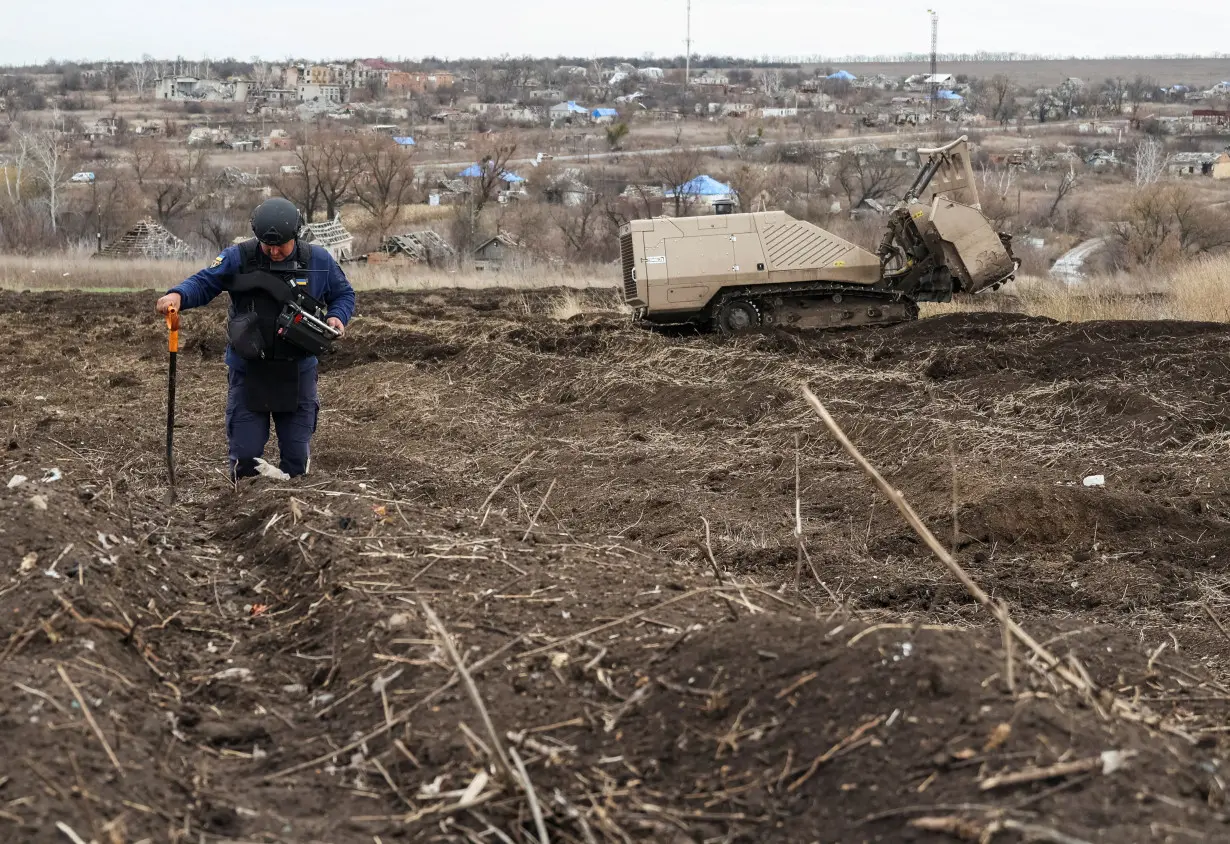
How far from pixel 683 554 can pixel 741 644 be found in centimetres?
370

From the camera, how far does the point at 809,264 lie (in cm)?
1733

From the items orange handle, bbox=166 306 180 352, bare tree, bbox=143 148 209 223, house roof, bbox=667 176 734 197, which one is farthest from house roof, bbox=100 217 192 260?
orange handle, bbox=166 306 180 352

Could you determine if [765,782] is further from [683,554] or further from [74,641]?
[683,554]

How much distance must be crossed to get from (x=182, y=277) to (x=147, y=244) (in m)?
18.8

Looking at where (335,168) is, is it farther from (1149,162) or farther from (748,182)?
(1149,162)

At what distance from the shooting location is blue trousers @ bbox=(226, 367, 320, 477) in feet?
25.8

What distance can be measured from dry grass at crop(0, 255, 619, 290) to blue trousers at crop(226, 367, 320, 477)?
19.5 meters

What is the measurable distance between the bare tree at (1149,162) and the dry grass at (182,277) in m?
45.2

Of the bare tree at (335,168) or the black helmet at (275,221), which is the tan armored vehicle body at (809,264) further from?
the bare tree at (335,168)

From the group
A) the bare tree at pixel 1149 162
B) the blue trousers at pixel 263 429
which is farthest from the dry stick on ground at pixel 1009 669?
the bare tree at pixel 1149 162

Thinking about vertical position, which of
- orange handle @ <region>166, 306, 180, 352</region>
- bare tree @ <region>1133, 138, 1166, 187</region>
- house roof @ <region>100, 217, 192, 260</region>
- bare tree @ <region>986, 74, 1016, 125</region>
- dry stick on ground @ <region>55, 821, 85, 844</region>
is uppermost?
bare tree @ <region>986, 74, 1016, 125</region>

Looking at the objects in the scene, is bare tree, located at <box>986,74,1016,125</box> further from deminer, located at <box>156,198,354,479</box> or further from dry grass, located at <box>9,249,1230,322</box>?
deminer, located at <box>156,198,354,479</box>

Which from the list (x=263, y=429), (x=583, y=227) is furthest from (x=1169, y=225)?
(x=263, y=429)

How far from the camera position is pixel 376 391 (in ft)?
46.9
